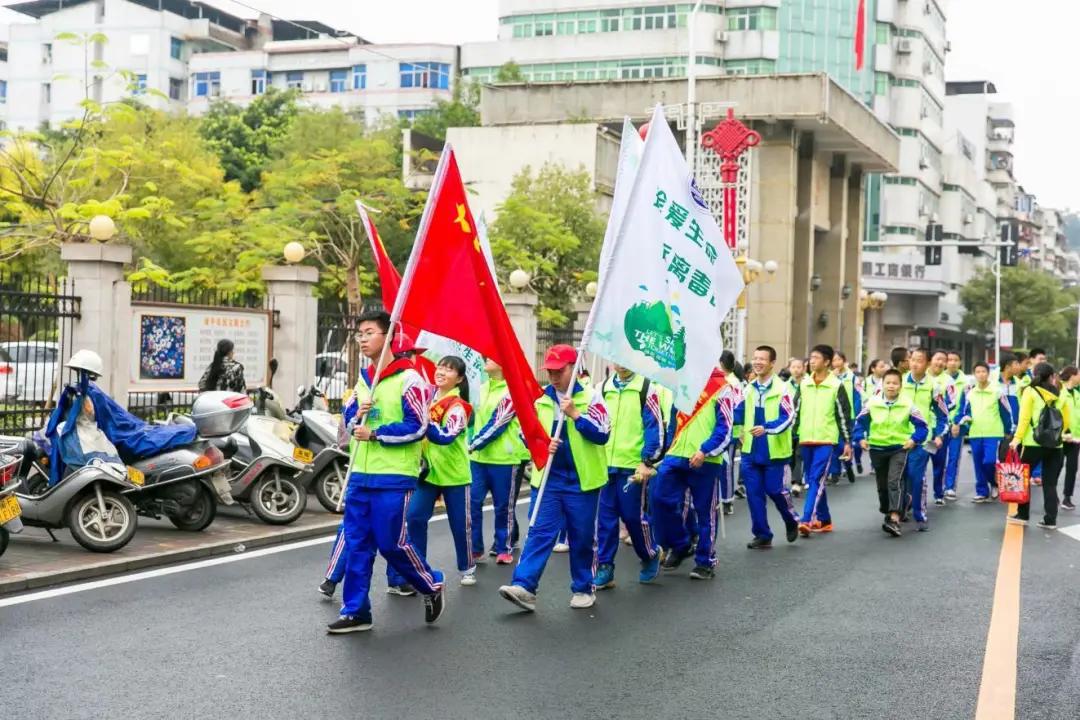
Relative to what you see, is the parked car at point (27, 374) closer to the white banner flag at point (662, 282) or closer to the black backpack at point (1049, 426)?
the white banner flag at point (662, 282)

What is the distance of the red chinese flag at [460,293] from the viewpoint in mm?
7934

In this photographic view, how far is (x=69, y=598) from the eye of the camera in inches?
350

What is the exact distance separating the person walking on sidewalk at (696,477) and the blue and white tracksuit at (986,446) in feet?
25.3

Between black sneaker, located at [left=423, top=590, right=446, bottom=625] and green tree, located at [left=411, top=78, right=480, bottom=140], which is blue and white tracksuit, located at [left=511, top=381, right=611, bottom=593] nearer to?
black sneaker, located at [left=423, top=590, right=446, bottom=625]

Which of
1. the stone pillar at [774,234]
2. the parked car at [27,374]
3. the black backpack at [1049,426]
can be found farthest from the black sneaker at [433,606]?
the stone pillar at [774,234]

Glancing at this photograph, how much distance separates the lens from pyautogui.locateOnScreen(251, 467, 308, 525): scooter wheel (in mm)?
12477

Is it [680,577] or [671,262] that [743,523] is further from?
[671,262]

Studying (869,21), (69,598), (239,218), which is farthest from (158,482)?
(869,21)

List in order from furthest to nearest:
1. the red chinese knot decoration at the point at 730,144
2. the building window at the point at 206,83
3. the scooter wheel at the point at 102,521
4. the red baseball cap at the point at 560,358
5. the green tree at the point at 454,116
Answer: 1. the building window at the point at 206,83
2. the green tree at the point at 454,116
3. the red chinese knot decoration at the point at 730,144
4. the scooter wheel at the point at 102,521
5. the red baseball cap at the point at 560,358

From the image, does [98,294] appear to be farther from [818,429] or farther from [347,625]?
[347,625]

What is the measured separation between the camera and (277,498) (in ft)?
41.4

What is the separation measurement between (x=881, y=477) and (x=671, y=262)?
530 cm

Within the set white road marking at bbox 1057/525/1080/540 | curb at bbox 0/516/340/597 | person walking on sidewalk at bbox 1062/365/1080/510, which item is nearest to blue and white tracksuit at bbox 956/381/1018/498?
person walking on sidewalk at bbox 1062/365/1080/510

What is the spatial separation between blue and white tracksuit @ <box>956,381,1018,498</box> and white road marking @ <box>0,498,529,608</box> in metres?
8.68
